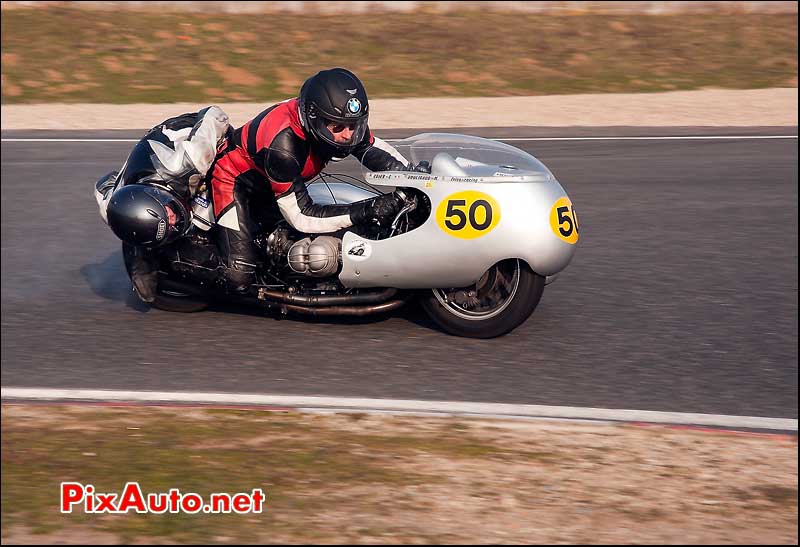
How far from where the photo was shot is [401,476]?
5.02 meters

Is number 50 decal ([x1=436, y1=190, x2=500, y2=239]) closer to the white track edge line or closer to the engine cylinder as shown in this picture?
the engine cylinder

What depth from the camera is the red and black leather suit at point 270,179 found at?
21.7 ft

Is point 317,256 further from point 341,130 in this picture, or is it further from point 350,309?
point 341,130

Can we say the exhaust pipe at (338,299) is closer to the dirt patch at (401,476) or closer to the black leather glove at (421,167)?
the black leather glove at (421,167)

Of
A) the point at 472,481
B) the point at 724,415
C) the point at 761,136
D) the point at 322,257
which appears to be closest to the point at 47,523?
the point at 472,481

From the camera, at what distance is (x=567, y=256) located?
656 cm

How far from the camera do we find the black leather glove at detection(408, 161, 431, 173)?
6719 mm

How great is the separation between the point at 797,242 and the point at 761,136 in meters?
3.95

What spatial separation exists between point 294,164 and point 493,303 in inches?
55.3

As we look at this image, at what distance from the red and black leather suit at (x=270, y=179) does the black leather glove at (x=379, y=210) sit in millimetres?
18

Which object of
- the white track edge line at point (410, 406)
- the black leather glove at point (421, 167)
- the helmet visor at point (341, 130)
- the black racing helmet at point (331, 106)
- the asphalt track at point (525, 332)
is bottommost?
the white track edge line at point (410, 406)

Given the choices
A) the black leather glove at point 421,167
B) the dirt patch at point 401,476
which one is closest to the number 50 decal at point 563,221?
the black leather glove at point 421,167

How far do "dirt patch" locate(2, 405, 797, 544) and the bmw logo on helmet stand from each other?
1.80 meters

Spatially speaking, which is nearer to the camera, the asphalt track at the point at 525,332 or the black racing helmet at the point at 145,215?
the asphalt track at the point at 525,332
